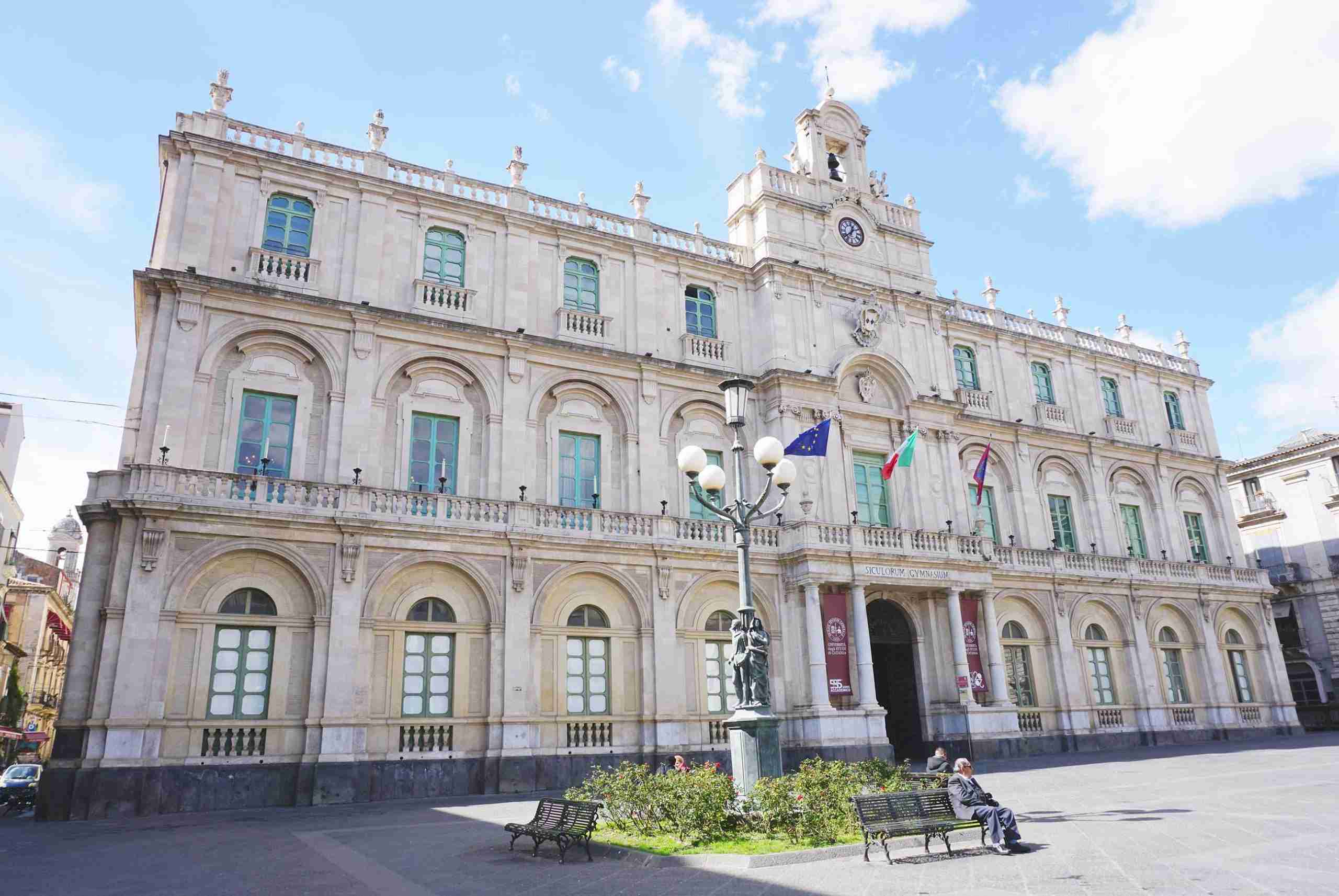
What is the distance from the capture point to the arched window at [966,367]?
1359 inches

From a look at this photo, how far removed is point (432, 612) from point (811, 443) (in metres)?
10.4

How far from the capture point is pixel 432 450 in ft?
79.6

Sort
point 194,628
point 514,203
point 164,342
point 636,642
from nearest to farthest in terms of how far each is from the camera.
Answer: point 194,628
point 164,342
point 636,642
point 514,203

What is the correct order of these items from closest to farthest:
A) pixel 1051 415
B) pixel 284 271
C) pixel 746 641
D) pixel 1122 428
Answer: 1. pixel 746 641
2. pixel 284 271
3. pixel 1051 415
4. pixel 1122 428

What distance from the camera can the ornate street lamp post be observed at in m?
13.4

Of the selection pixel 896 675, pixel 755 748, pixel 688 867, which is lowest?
pixel 688 867

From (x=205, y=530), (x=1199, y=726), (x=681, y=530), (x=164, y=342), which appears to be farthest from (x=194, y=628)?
(x=1199, y=726)

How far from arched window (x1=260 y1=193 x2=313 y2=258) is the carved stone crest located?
17.6 metres

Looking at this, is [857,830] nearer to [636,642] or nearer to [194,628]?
[636,642]

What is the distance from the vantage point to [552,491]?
25297 millimetres

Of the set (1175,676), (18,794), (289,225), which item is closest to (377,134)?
(289,225)

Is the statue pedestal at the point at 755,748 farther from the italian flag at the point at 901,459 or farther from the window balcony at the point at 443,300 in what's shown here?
the window balcony at the point at 443,300

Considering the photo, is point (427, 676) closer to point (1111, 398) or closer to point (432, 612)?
point (432, 612)

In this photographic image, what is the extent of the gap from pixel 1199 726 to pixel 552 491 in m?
26.7
